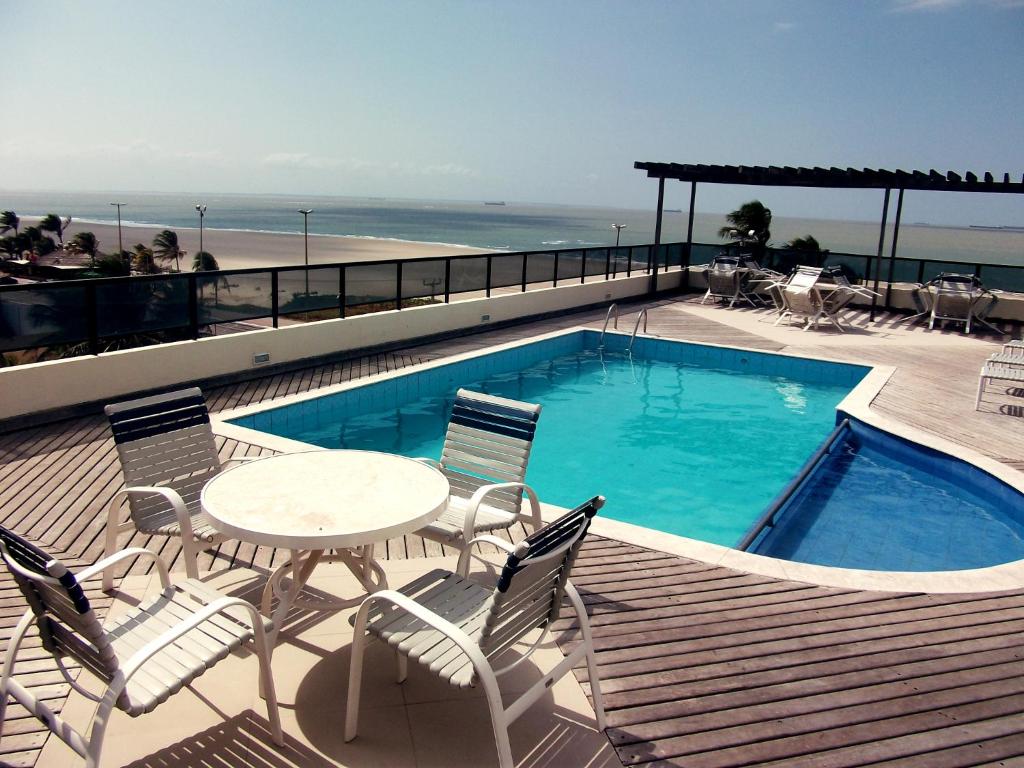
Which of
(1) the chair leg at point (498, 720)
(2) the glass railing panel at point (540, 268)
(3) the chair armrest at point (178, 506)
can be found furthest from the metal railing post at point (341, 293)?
(1) the chair leg at point (498, 720)

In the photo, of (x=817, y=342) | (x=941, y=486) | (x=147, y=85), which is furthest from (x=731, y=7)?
(x=147, y=85)

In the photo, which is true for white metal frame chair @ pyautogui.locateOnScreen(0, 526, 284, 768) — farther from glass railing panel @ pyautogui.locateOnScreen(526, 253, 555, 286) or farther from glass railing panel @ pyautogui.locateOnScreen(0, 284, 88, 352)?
glass railing panel @ pyautogui.locateOnScreen(526, 253, 555, 286)

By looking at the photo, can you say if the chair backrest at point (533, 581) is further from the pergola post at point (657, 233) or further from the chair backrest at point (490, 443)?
the pergola post at point (657, 233)

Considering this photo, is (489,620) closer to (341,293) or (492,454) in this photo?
(492,454)

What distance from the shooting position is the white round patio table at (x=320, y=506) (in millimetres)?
2949

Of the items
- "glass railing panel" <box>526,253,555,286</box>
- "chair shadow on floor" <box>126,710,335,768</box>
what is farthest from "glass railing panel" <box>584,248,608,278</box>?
"chair shadow on floor" <box>126,710,335,768</box>

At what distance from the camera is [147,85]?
113 m

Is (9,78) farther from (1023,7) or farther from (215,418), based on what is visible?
(215,418)

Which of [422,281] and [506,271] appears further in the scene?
[506,271]

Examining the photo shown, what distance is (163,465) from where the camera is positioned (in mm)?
4012

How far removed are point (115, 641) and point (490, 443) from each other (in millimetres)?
2243

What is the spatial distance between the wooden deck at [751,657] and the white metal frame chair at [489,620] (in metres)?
0.46

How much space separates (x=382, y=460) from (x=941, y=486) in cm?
556

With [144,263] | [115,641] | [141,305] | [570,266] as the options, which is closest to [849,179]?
[570,266]
